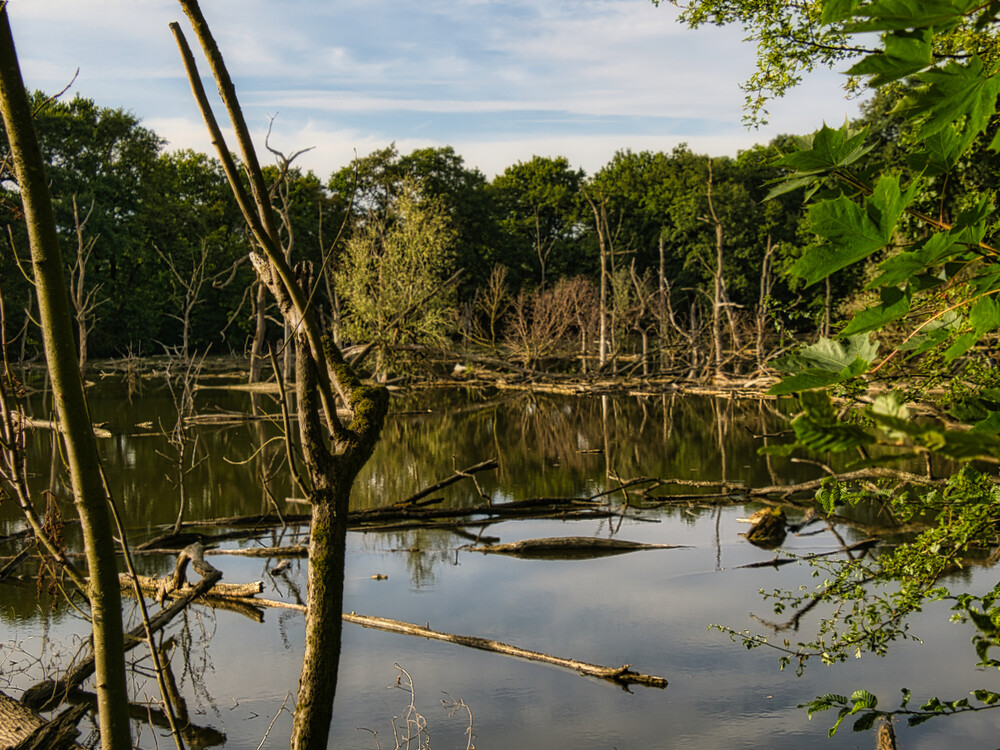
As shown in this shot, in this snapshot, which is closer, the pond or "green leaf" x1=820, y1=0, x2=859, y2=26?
"green leaf" x1=820, y1=0, x2=859, y2=26

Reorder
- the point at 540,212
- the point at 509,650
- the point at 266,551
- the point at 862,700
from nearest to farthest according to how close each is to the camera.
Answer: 1. the point at 862,700
2. the point at 509,650
3. the point at 266,551
4. the point at 540,212

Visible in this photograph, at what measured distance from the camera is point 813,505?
906 centimetres

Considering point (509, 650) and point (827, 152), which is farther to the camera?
point (509, 650)

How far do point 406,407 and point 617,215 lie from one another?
2823 cm

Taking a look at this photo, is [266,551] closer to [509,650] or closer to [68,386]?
[509,650]

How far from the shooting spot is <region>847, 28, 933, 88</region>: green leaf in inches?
35.2

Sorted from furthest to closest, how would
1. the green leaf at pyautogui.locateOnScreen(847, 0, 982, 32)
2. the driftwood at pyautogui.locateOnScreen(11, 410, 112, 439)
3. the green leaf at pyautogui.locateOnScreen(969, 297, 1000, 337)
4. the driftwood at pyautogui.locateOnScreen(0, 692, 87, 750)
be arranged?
the driftwood at pyautogui.locateOnScreen(0, 692, 87, 750) → the driftwood at pyautogui.locateOnScreen(11, 410, 112, 439) → the green leaf at pyautogui.locateOnScreen(969, 297, 1000, 337) → the green leaf at pyautogui.locateOnScreen(847, 0, 982, 32)

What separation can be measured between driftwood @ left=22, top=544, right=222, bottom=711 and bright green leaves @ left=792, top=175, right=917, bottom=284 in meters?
3.01

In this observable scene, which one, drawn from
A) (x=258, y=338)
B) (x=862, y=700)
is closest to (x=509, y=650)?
(x=862, y=700)

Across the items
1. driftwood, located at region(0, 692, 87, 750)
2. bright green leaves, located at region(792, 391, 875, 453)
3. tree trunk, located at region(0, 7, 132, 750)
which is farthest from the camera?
driftwood, located at region(0, 692, 87, 750)

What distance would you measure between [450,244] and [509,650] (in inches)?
1325

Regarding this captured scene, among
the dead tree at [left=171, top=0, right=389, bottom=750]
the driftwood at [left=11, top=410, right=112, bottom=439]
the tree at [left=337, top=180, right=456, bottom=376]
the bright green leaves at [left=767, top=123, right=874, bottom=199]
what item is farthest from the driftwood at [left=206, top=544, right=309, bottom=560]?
the tree at [left=337, top=180, right=456, bottom=376]

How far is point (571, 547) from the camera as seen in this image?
312 inches

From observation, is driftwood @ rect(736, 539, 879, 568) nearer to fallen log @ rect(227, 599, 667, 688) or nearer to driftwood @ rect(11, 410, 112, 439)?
fallen log @ rect(227, 599, 667, 688)
